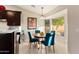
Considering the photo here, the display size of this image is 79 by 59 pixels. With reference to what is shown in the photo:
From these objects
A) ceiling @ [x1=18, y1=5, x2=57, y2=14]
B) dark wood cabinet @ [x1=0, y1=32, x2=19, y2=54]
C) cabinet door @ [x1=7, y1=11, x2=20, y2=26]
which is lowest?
dark wood cabinet @ [x1=0, y1=32, x2=19, y2=54]

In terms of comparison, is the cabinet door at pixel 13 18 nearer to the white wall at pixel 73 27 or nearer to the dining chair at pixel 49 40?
the dining chair at pixel 49 40

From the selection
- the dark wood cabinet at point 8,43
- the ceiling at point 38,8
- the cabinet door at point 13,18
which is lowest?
the dark wood cabinet at point 8,43

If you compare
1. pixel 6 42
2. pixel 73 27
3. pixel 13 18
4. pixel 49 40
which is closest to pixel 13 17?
pixel 13 18

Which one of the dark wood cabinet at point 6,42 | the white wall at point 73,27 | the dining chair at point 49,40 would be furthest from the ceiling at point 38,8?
the dark wood cabinet at point 6,42

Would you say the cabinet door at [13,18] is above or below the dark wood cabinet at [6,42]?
above


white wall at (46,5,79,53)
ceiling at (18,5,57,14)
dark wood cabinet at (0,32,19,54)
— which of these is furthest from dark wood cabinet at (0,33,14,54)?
white wall at (46,5,79,53)

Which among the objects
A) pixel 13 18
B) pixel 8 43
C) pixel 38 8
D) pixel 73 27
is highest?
pixel 38 8

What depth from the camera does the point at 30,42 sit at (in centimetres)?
195

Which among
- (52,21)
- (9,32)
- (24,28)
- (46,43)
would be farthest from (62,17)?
(9,32)

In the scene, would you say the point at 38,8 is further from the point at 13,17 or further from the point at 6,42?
the point at 6,42

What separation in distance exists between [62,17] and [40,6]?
1.19 feet

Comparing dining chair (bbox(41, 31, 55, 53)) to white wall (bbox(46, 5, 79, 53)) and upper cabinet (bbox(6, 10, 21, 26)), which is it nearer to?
white wall (bbox(46, 5, 79, 53))
